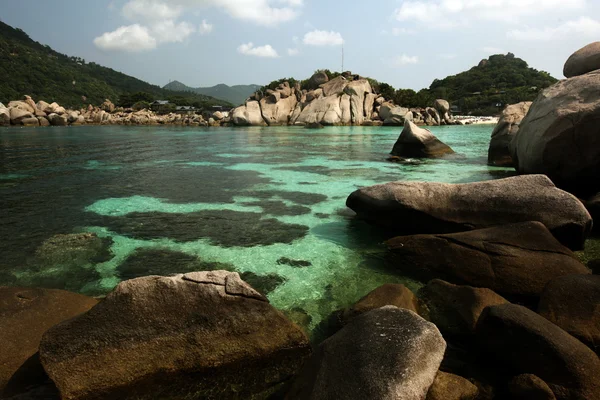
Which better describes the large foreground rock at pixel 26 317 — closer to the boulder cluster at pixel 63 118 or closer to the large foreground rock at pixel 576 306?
the large foreground rock at pixel 576 306

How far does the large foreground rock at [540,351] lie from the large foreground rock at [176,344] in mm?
2097

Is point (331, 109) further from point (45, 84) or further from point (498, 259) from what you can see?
point (45, 84)

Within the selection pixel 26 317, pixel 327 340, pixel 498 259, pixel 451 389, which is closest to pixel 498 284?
pixel 498 259

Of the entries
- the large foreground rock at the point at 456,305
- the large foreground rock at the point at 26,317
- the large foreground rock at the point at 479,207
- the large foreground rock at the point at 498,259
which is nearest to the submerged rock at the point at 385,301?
the large foreground rock at the point at 456,305

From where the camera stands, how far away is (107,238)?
28.1ft

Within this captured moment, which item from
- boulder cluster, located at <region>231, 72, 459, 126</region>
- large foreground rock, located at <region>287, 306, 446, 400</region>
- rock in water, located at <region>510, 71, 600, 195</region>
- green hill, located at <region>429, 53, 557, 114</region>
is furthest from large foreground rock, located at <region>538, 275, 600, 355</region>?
green hill, located at <region>429, 53, 557, 114</region>

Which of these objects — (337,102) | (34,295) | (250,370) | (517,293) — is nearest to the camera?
(250,370)

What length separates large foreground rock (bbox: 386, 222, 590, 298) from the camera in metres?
5.54

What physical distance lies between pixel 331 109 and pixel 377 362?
74974 mm

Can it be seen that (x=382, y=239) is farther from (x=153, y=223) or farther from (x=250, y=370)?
(x=153, y=223)

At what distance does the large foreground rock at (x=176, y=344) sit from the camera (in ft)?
11.9

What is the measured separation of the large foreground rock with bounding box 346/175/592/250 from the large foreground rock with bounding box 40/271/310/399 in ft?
15.4

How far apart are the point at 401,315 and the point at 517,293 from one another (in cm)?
280

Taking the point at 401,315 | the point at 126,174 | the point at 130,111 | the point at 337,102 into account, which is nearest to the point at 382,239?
the point at 401,315
